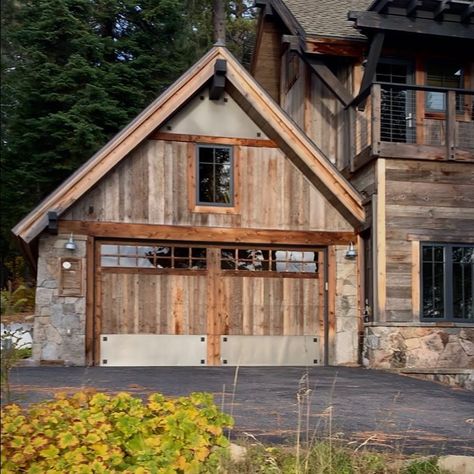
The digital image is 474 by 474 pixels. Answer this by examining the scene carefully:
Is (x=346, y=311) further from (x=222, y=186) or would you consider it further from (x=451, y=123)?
(x=451, y=123)

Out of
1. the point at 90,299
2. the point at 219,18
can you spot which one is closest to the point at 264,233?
the point at 90,299

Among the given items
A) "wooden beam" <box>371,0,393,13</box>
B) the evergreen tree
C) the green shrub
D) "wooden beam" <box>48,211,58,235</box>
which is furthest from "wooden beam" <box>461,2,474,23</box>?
the evergreen tree

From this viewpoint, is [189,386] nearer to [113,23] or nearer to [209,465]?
[209,465]

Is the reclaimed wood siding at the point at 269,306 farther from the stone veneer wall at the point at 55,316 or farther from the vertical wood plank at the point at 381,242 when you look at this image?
the stone veneer wall at the point at 55,316

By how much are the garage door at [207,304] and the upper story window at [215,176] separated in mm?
891

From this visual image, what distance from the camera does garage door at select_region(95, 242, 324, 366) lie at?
462 inches

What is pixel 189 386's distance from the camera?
8.43 m

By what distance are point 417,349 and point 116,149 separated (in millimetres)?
6284

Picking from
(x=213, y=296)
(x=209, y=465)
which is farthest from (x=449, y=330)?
(x=209, y=465)

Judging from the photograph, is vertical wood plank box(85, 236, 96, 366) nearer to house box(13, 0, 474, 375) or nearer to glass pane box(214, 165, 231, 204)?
house box(13, 0, 474, 375)

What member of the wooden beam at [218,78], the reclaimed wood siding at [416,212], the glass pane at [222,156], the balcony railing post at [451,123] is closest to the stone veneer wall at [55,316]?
the glass pane at [222,156]

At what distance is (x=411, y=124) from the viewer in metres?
12.8

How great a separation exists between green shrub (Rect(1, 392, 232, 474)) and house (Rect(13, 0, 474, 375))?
22.9 ft

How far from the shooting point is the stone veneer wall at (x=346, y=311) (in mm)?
12250
